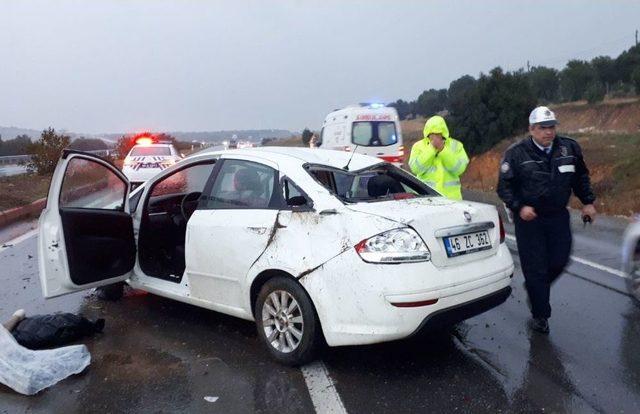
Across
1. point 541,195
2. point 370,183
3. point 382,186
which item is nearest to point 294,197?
point 370,183

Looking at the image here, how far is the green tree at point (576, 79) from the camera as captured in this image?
52.8m

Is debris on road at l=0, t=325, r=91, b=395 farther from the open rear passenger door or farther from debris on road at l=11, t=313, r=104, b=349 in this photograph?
the open rear passenger door

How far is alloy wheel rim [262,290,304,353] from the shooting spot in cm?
413

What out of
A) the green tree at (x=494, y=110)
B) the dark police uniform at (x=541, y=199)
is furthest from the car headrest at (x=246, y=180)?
the green tree at (x=494, y=110)

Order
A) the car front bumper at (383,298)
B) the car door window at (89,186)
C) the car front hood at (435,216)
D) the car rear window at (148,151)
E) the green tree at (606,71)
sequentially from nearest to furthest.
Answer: the car front bumper at (383,298)
the car front hood at (435,216)
the car door window at (89,186)
the car rear window at (148,151)
the green tree at (606,71)

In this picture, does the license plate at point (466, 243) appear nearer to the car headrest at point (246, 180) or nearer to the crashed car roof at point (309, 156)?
the crashed car roof at point (309, 156)

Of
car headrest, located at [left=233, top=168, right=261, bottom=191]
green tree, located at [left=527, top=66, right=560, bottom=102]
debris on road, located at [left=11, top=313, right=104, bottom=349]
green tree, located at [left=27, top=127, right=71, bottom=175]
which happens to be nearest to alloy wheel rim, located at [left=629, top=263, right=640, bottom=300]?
car headrest, located at [left=233, top=168, right=261, bottom=191]

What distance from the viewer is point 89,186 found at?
19.5ft

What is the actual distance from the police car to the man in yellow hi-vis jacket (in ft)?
41.4

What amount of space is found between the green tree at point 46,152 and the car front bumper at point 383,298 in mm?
20470

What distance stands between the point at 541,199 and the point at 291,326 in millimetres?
2242

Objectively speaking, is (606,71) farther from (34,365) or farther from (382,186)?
(34,365)

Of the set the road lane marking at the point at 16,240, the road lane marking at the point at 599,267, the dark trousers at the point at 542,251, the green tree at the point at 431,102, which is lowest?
the road lane marking at the point at 599,267

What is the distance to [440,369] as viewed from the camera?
13.6ft
